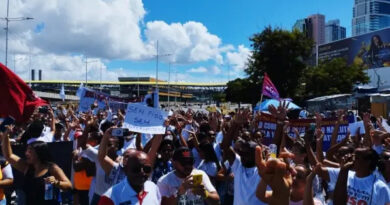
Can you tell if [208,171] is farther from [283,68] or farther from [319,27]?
[319,27]

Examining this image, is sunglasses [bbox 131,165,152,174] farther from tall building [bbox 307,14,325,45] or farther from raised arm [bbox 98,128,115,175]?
tall building [bbox 307,14,325,45]

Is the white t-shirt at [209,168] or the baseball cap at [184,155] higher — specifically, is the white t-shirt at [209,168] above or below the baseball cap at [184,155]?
below

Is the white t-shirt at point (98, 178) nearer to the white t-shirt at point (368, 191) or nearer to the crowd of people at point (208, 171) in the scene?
the crowd of people at point (208, 171)

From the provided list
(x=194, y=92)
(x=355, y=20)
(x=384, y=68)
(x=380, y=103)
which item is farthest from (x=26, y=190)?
(x=355, y=20)

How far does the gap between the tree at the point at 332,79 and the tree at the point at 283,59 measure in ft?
12.6

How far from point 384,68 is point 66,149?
6236 cm

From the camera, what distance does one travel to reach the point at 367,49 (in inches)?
2660

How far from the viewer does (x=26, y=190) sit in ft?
16.1

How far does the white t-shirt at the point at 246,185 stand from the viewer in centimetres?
443

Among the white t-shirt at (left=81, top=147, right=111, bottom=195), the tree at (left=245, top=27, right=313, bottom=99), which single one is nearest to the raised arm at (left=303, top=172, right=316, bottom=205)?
the white t-shirt at (left=81, top=147, right=111, bottom=195)

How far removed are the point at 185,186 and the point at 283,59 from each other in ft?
121

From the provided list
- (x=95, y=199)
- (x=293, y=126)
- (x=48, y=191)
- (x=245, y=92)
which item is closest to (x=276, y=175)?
(x=48, y=191)

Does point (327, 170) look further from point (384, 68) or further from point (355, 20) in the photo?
point (355, 20)

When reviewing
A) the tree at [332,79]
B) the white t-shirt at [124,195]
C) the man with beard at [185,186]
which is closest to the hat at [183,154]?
the man with beard at [185,186]
